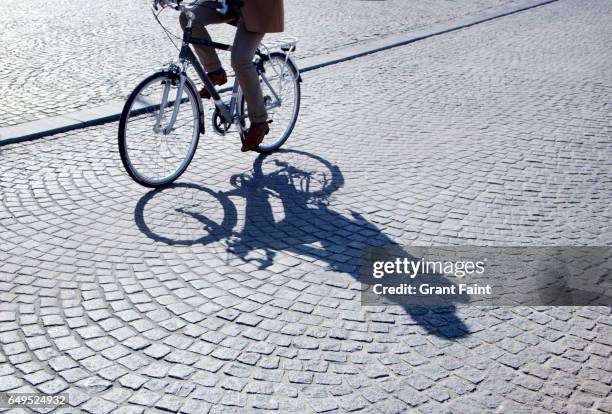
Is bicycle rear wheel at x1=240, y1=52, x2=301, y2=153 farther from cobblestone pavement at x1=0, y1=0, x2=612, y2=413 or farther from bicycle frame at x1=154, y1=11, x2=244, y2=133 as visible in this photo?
bicycle frame at x1=154, y1=11, x2=244, y2=133

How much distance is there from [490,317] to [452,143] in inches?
122

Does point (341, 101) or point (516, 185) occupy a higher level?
point (341, 101)

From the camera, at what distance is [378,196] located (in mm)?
5578

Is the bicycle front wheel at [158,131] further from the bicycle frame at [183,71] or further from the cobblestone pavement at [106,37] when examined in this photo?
the cobblestone pavement at [106,37]

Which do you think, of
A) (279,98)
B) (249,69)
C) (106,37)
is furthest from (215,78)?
(106,37)

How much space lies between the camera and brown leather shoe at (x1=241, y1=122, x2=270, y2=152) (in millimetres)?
5910

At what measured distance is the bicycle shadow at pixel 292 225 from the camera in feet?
14.8

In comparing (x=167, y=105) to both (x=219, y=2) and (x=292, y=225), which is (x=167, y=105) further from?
(x=292, y=225)

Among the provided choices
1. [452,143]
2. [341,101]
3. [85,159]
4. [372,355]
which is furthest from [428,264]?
[341,101]

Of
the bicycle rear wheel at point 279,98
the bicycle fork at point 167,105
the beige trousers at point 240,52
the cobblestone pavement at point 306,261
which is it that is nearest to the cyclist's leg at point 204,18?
the beige trousers at point 240,52

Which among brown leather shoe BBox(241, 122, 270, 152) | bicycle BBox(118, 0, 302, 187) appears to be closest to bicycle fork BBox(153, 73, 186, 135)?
bicycle BBox(118, 0, 302, 187)

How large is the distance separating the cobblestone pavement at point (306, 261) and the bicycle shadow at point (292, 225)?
0.02 meters

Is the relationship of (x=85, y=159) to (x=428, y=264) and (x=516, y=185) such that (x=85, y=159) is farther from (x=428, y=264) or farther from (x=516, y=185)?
(x=516, y=185)

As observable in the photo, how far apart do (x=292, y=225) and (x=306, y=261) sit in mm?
548
